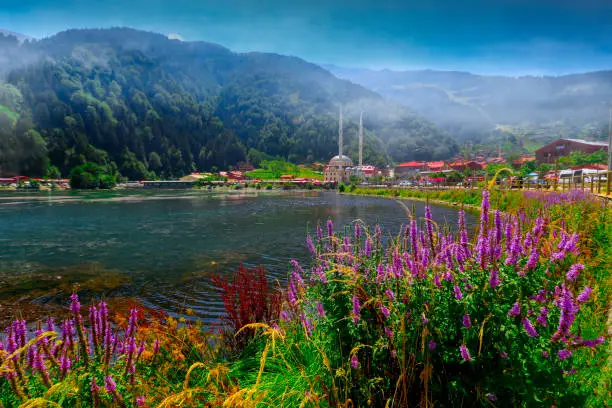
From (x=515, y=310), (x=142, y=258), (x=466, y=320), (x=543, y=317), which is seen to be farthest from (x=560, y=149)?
(x=466, y=320)

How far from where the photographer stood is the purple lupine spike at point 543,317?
221cm

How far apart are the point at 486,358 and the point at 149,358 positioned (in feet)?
10.4

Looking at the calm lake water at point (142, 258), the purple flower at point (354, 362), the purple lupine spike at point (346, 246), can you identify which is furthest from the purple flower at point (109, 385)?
the calm lake water at point (142, 258)

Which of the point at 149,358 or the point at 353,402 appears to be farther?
the point at 149,358

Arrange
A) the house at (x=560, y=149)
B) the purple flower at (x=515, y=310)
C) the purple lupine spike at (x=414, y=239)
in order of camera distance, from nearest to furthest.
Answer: the purple flower at (x=515, y=310)
the purple lupine spike at (x=414, y=239)
the house at (x=560, y=149)

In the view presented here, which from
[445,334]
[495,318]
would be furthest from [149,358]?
[495,318]

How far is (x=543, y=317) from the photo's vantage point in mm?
2238

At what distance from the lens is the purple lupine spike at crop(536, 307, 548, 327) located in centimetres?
221

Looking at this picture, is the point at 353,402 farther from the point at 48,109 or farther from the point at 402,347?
the point at 48,109

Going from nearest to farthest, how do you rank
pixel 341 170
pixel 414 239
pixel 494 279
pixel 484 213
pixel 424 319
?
pixel 494 279 < pixel 424 319 < pixel 484 213 < pixel 414 239 < pixel 341 170

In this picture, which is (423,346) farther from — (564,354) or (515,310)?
(564,354)

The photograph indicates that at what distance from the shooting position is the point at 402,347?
8.34 ft

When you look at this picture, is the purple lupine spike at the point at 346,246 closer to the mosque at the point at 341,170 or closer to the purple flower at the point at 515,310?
the purple flower at the point at 515,310

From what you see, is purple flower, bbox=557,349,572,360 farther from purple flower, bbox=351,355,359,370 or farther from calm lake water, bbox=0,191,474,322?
calm lake water, bbox=0,191,474,322
